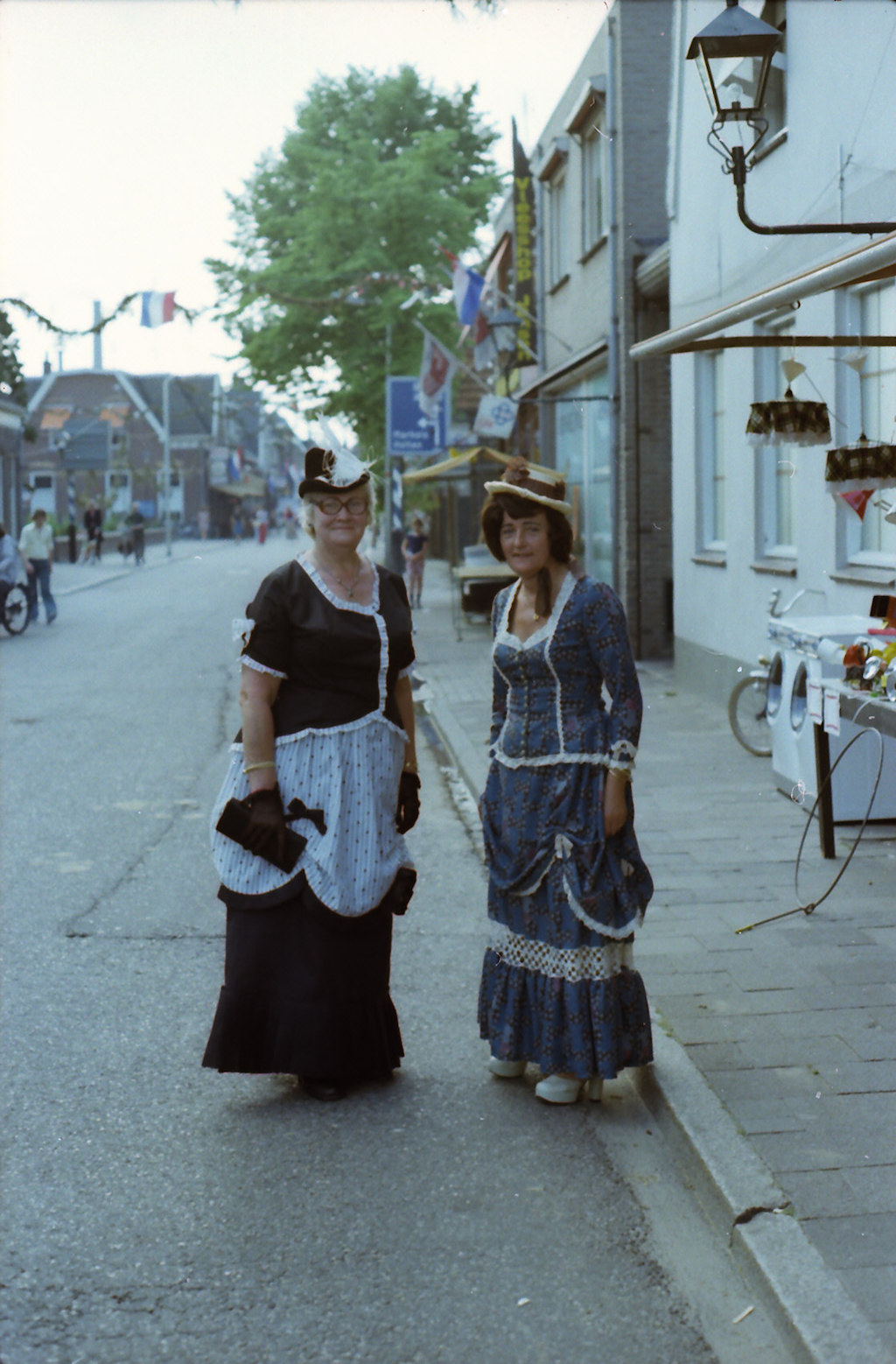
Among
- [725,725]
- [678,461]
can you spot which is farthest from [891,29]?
[678,461]

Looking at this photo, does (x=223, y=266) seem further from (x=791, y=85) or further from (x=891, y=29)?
(x=891, y=29)

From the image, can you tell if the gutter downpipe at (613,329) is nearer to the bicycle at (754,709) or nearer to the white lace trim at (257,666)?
the bicycle at (754,709)

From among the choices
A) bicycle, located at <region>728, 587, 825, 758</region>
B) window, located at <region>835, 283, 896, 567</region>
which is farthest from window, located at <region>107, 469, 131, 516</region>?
window, located at <region>835, 283, 896, 567</region>

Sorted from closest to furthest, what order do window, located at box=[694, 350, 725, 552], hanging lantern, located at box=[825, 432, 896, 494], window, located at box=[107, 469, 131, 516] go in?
hanging lantern, located at box=[825, 432, 896, 494] → window, located at box=[694, 350, 725, 552] → window, located at box=[107, 469, 131, 516]

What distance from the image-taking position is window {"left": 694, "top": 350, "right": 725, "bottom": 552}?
1291 centimetres

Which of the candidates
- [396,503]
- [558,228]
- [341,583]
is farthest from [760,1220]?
[396,503]

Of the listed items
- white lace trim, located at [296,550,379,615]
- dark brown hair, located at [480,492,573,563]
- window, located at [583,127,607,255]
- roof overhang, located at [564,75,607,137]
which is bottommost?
white lace trim, located at [296,550,379,615]

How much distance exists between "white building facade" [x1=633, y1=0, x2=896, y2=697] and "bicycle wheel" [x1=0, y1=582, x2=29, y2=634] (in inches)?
431

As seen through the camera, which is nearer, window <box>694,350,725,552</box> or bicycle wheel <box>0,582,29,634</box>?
window <box>694,350,725,552</box>

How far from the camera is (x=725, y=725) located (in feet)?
37.9

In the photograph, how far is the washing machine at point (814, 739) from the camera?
756 cm

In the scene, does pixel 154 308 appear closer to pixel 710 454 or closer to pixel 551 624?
pixel 710 454

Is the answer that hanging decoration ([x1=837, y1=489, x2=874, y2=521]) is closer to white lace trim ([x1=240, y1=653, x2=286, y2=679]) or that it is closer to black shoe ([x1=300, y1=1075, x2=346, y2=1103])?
white lace trim ([x1=240, y1=653, x2=286, y2=679])

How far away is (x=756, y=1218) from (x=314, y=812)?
160 cm
